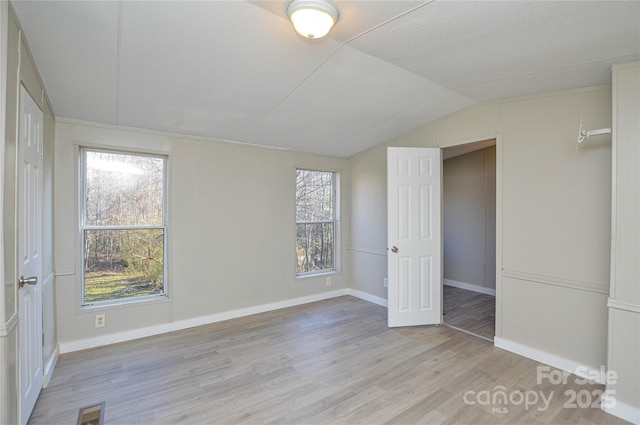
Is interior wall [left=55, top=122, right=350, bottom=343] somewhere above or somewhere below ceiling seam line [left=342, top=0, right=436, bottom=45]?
below

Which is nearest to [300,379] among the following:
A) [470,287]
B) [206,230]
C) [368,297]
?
[206,230]

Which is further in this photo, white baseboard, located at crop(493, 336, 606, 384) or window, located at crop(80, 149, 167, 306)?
window, located at crop(80, 149, 167, 306)

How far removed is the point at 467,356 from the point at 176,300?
3.14 meters

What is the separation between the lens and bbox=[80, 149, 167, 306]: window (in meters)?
3.15

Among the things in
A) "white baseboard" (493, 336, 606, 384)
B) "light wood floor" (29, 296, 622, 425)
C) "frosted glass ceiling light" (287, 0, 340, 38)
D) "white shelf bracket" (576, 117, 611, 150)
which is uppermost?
"frosted glass ceiling light" (287, 0, 340, 38)

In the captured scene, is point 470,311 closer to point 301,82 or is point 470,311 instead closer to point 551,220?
point 551,220

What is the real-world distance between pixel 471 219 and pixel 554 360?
3.03 m

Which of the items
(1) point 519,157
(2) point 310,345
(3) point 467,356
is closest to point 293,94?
(1) point 519,157

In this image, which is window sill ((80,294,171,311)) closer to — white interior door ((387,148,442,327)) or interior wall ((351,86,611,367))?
white interior door ((387,148,442,327))

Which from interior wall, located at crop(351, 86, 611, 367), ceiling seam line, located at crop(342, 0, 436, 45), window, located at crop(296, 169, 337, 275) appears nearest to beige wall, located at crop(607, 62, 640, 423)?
interior wall, located at crop(351, 86, 611, 367)

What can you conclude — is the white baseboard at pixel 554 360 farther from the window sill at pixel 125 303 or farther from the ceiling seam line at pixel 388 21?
the window sill at pixel 125 303

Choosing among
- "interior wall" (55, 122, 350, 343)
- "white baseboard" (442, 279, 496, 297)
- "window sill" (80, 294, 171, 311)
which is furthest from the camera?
"white baseboard" (442, 279, 496, 297)

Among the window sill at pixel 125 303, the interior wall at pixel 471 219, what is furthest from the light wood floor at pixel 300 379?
the interior wall at pixel 471 219

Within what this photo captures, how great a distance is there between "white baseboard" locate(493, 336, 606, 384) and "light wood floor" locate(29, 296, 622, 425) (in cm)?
8
